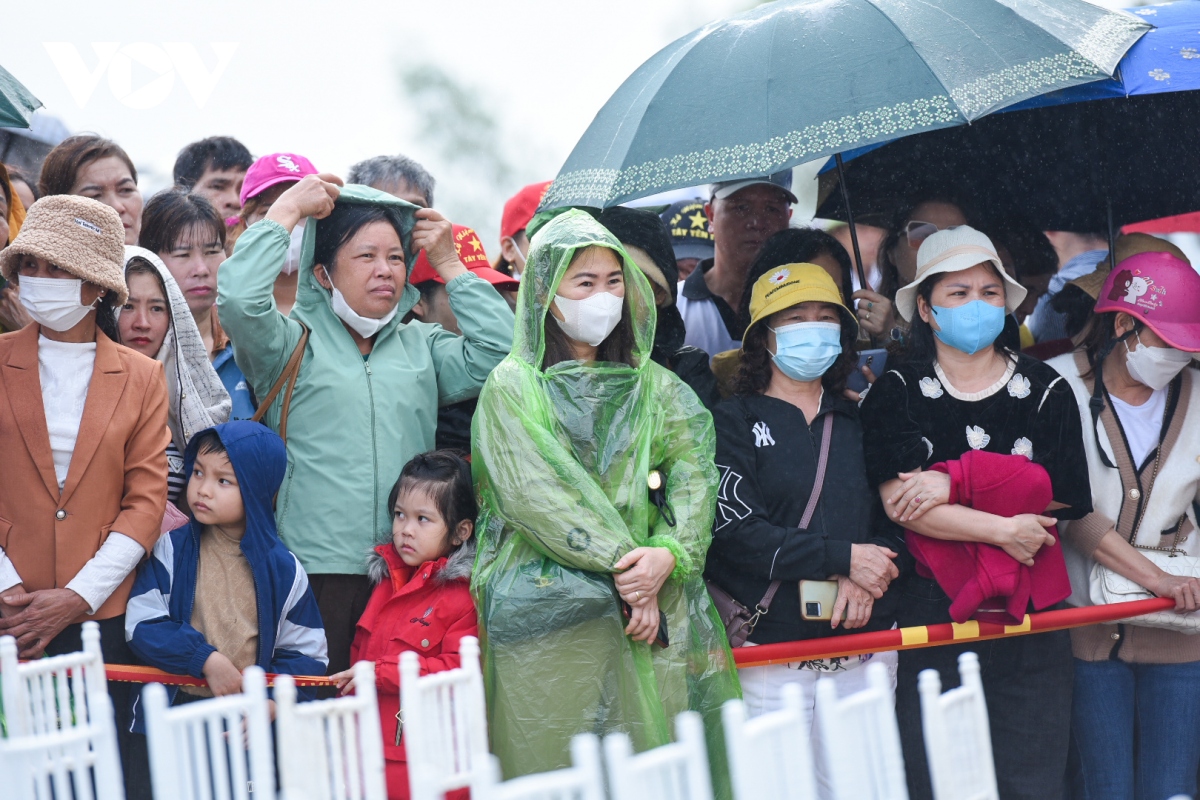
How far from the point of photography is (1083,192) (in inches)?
187

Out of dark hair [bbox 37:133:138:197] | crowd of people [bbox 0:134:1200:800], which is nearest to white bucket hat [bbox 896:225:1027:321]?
crowd of people [bbox 0:134:1200:800]

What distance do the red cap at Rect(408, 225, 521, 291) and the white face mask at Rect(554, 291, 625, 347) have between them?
1.06 metres

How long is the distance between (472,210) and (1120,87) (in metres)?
19.5

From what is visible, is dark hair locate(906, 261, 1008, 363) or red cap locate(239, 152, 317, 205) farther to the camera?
red cap locate(239, 152, 317, 205)

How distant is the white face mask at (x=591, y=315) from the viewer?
3590mm

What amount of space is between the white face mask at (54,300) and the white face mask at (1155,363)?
3.41 m

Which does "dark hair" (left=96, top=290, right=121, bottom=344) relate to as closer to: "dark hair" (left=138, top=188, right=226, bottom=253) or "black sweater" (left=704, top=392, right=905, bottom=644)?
"dark hair" (left=138, top=188, right=226, bottom=253)

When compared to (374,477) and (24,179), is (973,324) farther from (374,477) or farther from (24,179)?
(24,179)

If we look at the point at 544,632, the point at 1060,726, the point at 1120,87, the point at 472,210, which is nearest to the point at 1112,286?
the point at 1120,87

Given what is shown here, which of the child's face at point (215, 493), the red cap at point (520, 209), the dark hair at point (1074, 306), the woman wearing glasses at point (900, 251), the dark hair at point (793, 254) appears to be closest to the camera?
the child's face at point (215, 493)

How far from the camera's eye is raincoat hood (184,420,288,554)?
3537 millimetres

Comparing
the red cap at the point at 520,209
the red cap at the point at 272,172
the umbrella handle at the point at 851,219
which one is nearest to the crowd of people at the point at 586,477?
the umbrella handle at the point at 851,219

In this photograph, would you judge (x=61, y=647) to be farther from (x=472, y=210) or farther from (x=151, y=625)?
(x=472, y=210)

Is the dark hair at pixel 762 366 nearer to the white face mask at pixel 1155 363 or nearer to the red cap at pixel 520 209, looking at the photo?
the white face mask at pixel 1155 363
